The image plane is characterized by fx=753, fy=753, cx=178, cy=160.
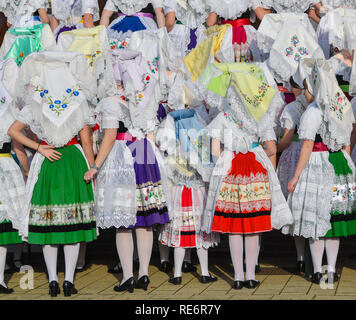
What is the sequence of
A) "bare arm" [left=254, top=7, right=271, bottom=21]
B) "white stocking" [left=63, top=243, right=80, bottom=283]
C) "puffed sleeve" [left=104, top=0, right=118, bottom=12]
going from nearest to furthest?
"white stocking" [left=63, top=243, right=80, bottom=283]
"bare arm" [left=254, top=7, right=271, bottom=21]
"puffed sleeve" [left=104, top=0, right=118, bottom=12]

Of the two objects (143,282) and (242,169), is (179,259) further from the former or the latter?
(242,169)

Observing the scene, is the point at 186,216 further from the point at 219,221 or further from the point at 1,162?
the point at 1,162

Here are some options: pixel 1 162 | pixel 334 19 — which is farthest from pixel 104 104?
pixel 334 19

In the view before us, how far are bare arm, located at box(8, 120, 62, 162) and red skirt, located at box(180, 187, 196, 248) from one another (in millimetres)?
1121

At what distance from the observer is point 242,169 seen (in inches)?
231

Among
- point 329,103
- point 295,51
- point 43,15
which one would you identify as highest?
point 43,15

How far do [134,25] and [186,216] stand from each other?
2.23 meters

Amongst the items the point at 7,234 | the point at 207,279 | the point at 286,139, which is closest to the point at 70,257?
the point at 7,234

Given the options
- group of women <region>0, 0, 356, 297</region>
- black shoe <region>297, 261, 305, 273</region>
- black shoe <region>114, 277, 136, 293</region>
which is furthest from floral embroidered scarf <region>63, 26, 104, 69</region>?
black shoe <region>297, 261, 305, 273</region>

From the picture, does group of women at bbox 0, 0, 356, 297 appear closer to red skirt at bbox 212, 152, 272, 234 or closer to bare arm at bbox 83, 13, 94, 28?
red skirt at bbox 212, 152, 272, 234

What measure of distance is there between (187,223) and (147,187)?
50 centimetres

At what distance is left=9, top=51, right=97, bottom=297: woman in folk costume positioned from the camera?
5.66 metres

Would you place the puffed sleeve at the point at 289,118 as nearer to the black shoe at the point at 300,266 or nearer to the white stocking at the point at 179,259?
the black shoe at the point at 300,266

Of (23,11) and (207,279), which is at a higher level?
(23,11)
